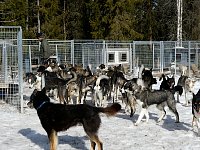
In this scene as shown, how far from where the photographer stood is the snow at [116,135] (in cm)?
754

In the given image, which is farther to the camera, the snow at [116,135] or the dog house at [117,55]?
the dog house at [117,55]

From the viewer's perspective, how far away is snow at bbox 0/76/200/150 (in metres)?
7.54

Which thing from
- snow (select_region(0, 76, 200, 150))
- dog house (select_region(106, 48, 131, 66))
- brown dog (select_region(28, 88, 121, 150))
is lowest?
snow (select_region(0, 76, 200, 150))

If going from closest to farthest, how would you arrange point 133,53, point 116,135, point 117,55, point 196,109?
point 196,109 → point 116,135 → point 133,53 → point 117,55

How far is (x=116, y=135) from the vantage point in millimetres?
8508

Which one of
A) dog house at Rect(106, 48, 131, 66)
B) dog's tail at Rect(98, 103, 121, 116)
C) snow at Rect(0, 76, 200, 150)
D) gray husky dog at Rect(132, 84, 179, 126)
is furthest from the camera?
dog house at Rect(106, 48, 131, 66)

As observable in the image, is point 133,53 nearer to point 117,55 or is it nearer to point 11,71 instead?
point 117,55

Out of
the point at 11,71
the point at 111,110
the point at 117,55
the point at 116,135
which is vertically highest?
the point at 117,55

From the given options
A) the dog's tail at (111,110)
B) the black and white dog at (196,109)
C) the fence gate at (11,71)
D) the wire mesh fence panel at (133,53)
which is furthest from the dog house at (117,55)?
the dog's tail at (111,110)

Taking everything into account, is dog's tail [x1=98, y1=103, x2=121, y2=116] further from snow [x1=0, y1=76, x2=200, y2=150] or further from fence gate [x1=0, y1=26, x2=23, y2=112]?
fence gate [x1=0, y1=26, x2=23, y2=112]

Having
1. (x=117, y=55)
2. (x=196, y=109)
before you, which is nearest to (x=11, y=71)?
(x=196, y=109)

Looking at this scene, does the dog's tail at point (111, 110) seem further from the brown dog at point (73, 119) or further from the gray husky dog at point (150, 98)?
the gray husky dog at point (150, 98)

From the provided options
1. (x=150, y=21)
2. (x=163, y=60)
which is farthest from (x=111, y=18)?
(x=163, y=60)

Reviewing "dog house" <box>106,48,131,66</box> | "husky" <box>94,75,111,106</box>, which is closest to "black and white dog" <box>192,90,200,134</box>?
"husky" <box>94,75,111,106</box>
